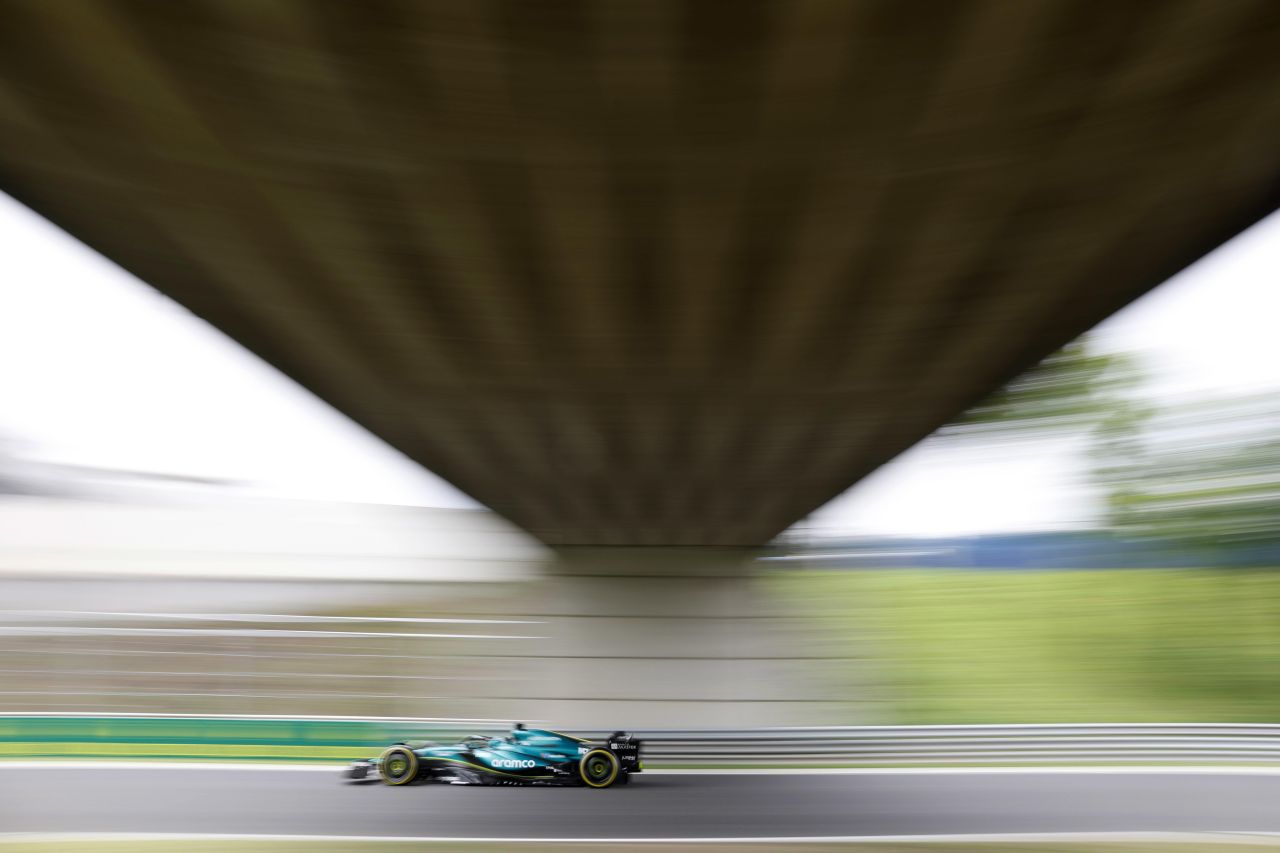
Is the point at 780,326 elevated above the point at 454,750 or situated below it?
above

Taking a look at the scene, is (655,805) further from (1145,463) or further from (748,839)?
(1145,463)

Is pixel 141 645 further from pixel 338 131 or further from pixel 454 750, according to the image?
pixel 338 131

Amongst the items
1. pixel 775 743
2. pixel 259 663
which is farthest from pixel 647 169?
pixel 259 663

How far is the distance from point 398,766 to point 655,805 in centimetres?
337

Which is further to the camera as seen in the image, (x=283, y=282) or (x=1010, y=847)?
(x=1010, y=847)

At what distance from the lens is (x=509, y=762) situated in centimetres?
1228

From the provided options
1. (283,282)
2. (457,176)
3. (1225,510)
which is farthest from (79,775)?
(1225,510)

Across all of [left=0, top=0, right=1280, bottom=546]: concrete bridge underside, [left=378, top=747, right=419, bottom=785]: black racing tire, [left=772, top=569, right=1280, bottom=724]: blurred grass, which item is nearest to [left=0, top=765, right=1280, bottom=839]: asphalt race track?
[left=378, top=747, right=419, bottom=785]: black racing tire

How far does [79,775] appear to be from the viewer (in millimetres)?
13984

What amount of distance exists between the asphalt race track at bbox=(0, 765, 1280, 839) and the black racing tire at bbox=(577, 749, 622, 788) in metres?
0.19

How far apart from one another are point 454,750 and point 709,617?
256 inches

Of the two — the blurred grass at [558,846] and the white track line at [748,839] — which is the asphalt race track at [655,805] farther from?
the blurred grass at [558,846]

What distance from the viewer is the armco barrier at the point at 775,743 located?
15.6 m

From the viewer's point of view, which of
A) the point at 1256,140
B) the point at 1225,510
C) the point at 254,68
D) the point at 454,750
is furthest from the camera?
the point at 1225,510
